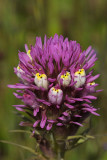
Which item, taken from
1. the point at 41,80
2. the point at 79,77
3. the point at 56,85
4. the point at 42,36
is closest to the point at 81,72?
the point at 79,77

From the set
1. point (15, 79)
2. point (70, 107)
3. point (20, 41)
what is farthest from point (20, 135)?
point (70, 107)

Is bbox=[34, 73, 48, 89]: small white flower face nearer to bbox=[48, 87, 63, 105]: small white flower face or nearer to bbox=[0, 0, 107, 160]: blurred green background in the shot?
bbox=[48, 87, 63, 105]: small white flower face

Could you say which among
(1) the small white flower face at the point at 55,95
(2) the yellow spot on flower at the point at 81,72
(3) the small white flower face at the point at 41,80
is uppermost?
(2) the yellow spot on flower at the point at 81,72

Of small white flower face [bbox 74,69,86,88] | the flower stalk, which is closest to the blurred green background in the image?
the flower stalk

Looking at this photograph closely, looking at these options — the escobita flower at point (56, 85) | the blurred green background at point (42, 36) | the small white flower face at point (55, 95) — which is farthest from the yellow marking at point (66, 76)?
the blurred green background at point (42, 36)

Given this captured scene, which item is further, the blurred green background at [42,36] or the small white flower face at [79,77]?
the blurred green background at [42,36]

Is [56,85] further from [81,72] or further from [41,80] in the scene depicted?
[81,72]

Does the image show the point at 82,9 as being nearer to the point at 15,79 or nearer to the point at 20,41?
the point at 20,41

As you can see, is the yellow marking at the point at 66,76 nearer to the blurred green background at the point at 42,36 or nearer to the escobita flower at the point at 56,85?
the escobita flower at the point at 56,85

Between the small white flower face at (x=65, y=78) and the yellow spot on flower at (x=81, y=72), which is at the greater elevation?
the yellow spot on flower at (x=81, y=72)
